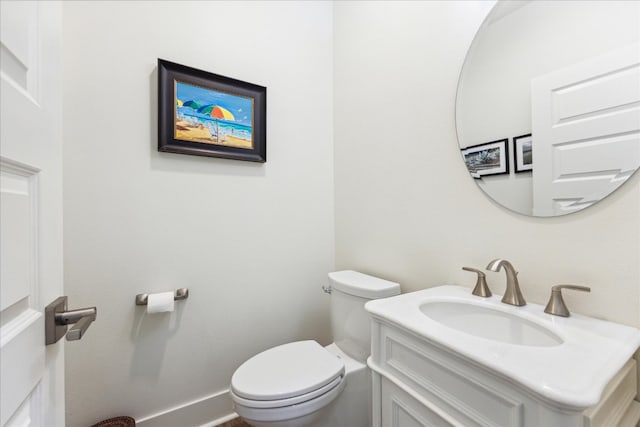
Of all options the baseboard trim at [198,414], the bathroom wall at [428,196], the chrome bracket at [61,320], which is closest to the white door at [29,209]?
the chrome bracket at [61,320]

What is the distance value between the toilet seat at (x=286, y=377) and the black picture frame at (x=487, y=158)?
0.97 metres

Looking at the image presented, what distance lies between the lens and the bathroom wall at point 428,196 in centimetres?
77

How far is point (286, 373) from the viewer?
1088mm

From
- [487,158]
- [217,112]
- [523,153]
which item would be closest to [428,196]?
[487,158]

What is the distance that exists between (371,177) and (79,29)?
147 cm

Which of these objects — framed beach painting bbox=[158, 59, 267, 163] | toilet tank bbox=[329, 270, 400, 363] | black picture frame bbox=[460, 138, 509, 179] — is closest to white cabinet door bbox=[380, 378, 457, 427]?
toilet tank bbox=[329, 270, 400, 363]

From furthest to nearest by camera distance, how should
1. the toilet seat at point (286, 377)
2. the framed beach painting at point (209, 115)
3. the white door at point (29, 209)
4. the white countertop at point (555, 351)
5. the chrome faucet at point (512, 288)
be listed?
the framed beach painting at point (209, 115)
the toilet seat at point (286, 377)
the chrome faucet at point (512, 288)
the white countertop at point (555, 351)
the white door at point (29, 209)

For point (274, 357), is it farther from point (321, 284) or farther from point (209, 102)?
point (209, 102)

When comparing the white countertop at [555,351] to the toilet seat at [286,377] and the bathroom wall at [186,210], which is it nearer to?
the toilet seat at [286,377]

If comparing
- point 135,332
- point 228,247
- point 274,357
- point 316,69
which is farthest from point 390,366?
point 316,69

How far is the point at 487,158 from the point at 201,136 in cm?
129

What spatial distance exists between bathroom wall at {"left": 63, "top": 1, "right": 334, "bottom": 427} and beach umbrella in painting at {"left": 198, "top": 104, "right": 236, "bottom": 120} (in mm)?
208

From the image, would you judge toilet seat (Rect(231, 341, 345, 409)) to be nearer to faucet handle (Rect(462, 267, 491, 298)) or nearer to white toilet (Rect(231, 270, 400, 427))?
white toilet (Rect(231, 270, 400, 427))

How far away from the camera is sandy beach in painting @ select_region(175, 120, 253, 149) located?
1300 mm
